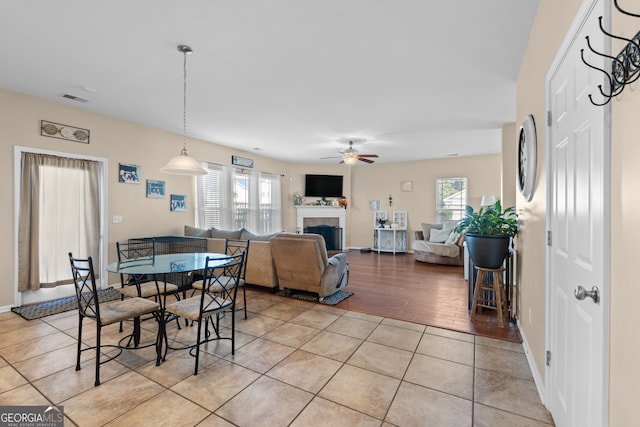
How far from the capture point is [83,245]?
175 inches

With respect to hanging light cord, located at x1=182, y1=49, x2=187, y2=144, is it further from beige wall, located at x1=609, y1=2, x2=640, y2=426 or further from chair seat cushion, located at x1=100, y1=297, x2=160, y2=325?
beige wall, located at x1=609, y1=2, x2=640, y2=426

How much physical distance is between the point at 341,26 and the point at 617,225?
2.35m

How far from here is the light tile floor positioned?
1853 mm

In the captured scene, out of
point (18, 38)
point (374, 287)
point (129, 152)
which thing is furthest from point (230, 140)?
point (374, 287)

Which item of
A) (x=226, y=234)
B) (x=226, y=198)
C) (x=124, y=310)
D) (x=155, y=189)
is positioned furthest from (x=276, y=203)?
(x=124, y=310)

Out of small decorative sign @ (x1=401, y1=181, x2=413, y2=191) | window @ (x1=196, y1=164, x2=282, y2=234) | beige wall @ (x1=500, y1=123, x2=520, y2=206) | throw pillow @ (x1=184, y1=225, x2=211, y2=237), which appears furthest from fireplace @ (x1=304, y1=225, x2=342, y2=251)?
beige wall @ (x1=500, y1=123, x2=520, y2=206)

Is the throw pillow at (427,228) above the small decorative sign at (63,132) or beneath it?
beneath

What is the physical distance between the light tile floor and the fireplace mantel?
5918 mm

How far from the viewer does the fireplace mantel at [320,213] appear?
29.7 ft

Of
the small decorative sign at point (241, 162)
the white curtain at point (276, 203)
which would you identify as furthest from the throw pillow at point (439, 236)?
the small decorative sign at point (241, 162)

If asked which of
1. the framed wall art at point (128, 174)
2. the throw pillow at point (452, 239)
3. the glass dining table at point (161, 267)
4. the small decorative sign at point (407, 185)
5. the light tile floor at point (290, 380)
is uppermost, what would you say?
the small decorative sign at point (407, 185)

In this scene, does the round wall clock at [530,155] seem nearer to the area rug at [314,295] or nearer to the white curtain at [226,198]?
the area rug at [314,295]

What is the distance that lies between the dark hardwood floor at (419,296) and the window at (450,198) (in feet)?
6.56

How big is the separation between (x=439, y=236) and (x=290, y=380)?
6134 millimetres
